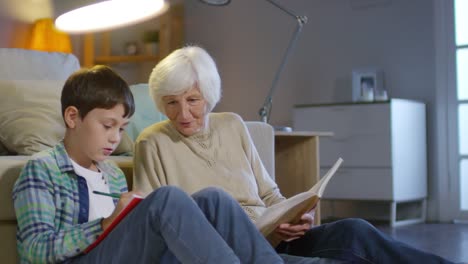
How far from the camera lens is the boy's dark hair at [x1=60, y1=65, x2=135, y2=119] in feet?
5.38

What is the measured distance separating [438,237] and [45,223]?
9.08ft

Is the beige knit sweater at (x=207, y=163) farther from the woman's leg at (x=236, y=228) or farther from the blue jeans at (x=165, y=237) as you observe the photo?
the blue jeans at (x=165, y=237)

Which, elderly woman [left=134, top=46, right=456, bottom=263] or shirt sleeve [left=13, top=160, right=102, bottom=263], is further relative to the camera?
elderly woman [left=134, top=46, right=456, bottom=263]

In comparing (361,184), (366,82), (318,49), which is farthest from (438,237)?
(318,49)

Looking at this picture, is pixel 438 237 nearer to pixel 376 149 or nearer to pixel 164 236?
pixel 376 149

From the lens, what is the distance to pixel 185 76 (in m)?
1.89

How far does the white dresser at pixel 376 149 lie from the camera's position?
441 centimetres

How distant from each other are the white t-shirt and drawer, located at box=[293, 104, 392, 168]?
299 centimetres

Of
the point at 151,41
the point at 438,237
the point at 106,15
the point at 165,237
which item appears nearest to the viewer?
the point at 165,237

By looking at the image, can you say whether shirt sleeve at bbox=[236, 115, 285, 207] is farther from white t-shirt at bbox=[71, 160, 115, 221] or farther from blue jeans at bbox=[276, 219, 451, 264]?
white t-shirt at bbox=[71, 160, 115, 221]

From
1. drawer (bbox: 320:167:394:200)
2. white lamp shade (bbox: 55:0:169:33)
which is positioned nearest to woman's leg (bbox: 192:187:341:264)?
white lamp shade (bbox: 55:0:169:33)

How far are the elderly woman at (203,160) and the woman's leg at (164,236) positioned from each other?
387 mm

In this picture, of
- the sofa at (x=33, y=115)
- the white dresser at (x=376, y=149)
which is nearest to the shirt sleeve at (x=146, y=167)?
the sofa at (x=33, y=115)

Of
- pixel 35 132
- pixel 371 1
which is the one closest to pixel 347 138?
pixel 371 1
